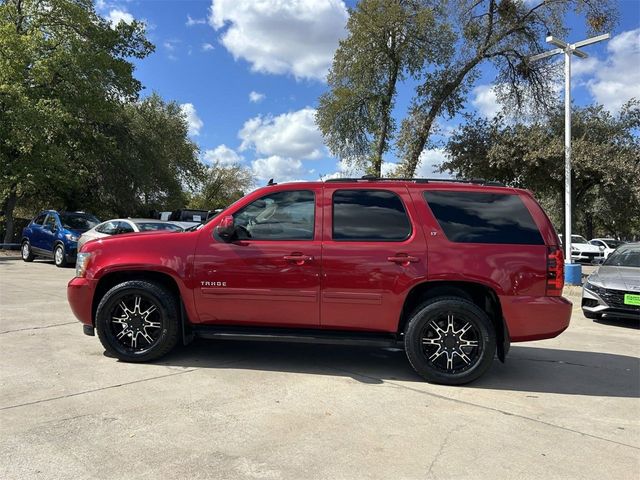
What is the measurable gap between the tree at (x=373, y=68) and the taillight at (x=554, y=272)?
15.9m

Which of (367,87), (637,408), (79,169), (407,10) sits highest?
(407,10)

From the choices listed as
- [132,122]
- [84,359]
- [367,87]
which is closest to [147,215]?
[132,122]

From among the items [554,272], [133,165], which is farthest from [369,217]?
[133,165]

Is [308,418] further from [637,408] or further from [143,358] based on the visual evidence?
[637,408]

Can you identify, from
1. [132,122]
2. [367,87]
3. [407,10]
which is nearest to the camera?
[407,10]

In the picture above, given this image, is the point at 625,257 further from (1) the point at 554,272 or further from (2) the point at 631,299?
(1) the point at 554,272

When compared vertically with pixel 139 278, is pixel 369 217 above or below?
above

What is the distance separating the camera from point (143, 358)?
5.36 m

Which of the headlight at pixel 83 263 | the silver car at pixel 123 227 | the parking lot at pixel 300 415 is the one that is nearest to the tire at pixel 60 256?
the silver car at pixel 123 227

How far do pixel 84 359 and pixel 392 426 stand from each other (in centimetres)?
347

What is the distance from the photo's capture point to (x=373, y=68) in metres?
20.1

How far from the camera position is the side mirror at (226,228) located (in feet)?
16.8

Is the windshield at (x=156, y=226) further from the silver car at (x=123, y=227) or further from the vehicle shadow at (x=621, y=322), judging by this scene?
the vehicle shadow at (x=621, y=322)

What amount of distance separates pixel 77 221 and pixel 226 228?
46.2 ft
